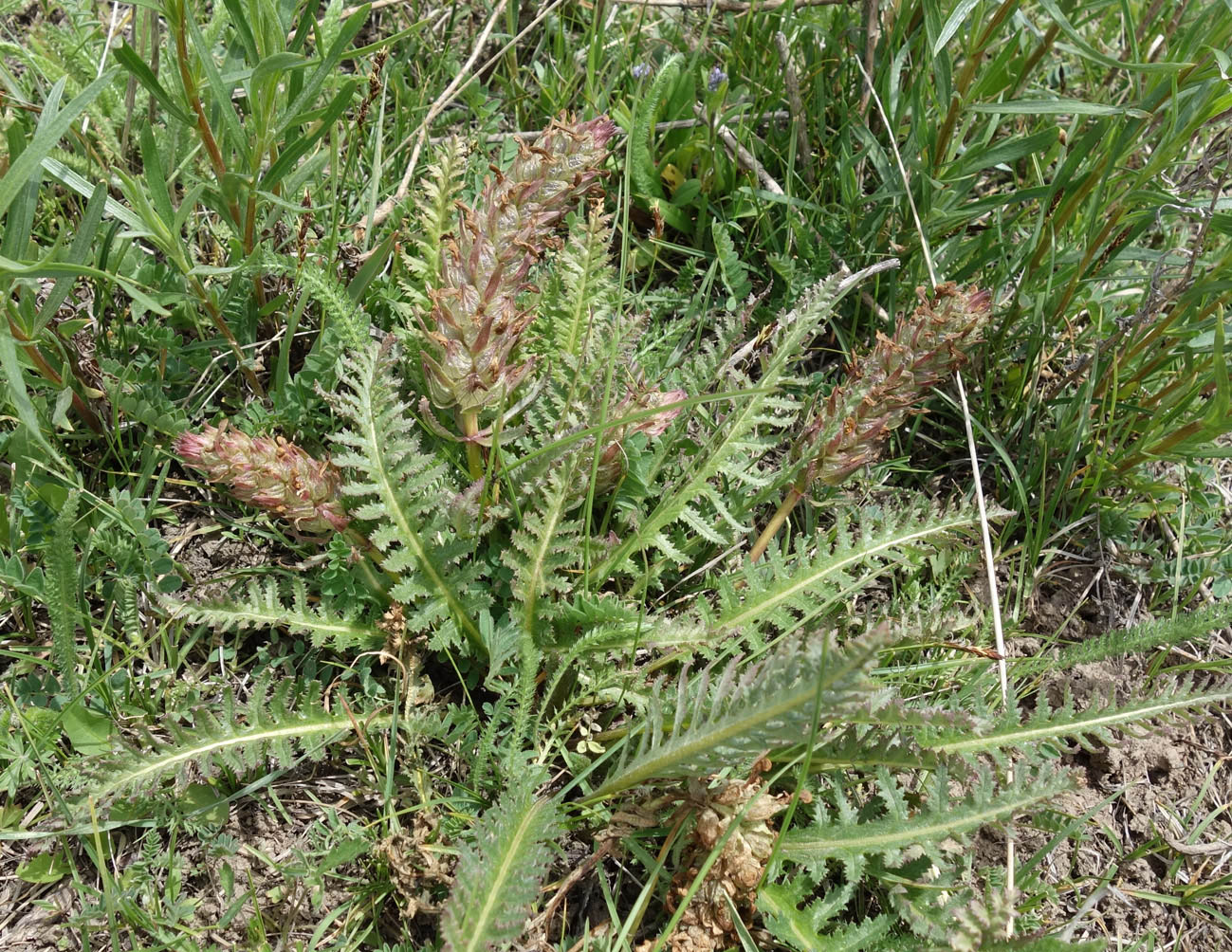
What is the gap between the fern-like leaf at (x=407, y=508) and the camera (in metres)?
2.04

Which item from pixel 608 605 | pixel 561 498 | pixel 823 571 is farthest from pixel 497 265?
pixel 823 571

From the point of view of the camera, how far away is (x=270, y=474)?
1886 millimetres

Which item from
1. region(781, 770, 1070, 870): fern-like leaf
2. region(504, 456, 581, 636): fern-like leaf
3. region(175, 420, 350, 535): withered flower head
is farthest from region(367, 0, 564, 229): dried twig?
region(781, 770, 1070, 870): fern-like leaf

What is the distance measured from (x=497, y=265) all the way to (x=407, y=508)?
1.83 feet

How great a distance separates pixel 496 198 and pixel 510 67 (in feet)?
3.87

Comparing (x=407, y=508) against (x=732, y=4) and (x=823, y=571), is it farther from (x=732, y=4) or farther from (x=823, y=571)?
(x=732, y=4)

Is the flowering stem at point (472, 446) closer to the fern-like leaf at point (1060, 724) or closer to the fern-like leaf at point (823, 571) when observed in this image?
the fern-like leaf at point (823, 571)

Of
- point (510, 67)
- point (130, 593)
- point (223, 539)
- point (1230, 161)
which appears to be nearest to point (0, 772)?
point (130, 593)

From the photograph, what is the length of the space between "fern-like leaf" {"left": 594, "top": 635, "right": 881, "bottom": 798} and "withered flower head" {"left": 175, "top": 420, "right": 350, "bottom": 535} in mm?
813

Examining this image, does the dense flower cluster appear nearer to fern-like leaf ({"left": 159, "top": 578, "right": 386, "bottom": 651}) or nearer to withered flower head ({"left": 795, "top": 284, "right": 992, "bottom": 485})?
fern-like leaf ({"left": 159, "top": 578, "right": 386, "bottom": 651})

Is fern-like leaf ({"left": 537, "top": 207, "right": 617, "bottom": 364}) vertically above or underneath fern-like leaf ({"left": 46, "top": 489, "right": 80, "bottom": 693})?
above

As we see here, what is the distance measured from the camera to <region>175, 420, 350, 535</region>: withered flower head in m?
1.82

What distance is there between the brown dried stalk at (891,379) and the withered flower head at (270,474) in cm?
107

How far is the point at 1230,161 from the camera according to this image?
2.14m
